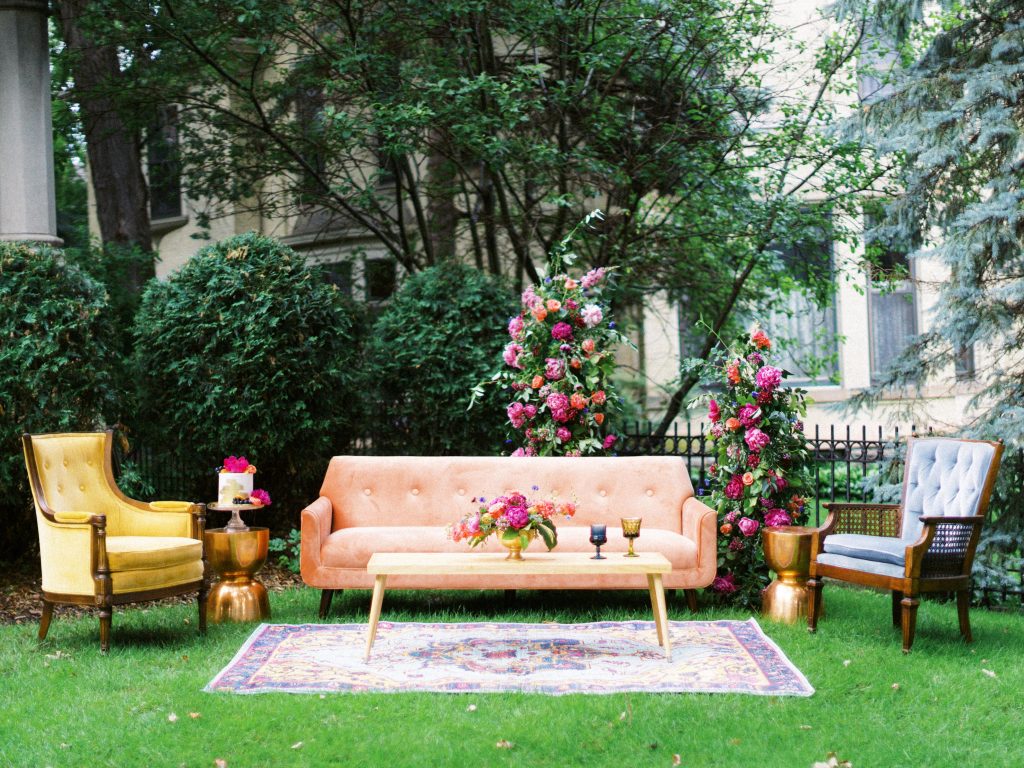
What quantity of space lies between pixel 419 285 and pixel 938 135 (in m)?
4.52

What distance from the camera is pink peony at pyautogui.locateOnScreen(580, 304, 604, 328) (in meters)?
8.87

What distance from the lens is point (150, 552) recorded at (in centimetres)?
669

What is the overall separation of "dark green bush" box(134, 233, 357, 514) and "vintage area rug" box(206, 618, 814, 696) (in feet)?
9.23

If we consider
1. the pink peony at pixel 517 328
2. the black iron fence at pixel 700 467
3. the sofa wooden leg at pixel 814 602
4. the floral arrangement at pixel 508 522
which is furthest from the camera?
the pink peony at pixel 517 328

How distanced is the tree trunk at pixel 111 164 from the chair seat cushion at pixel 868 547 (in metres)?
7.99

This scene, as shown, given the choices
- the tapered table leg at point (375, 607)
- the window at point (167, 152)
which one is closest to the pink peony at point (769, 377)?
the tapered table leg at point (375, 607)

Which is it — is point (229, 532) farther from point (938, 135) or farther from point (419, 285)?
point (938, 135)

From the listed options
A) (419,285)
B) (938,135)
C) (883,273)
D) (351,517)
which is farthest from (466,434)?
(938,135)

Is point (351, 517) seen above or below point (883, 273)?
below

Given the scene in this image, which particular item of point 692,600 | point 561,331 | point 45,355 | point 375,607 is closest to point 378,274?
point 561,331

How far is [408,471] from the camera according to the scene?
8195 mm

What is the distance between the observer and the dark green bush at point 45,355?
27.6 ft

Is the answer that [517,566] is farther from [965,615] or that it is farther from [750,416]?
[965,615]

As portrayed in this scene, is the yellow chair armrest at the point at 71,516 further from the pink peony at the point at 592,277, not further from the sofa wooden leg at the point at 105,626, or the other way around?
the pink peony at the point at 592,277
